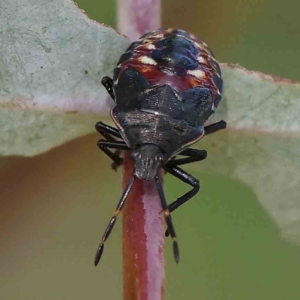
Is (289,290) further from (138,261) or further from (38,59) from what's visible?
(38,59)

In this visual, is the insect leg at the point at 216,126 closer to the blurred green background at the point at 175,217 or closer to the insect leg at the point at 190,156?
the insect leg at the point at 190,156

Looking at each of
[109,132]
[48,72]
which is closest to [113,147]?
[109,132]

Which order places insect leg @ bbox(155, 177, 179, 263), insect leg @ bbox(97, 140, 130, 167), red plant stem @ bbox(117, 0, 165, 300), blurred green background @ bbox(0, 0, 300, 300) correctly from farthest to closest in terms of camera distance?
blurred green background @ bbox(0, 0, 300, 300)
insect leg @ bbox(97, 140, 130, 167)
insect leg @ bbox(155, 177, 179, 263)
red plant stem @ bbox(117, 0, 165, 300)

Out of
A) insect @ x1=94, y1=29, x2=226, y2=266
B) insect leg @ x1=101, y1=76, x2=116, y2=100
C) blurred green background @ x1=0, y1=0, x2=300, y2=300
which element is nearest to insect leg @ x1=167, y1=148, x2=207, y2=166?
insect @ x1=94, y1=29, x2=226, y2=266

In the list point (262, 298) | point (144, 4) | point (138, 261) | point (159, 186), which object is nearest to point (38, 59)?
point (144, 4)

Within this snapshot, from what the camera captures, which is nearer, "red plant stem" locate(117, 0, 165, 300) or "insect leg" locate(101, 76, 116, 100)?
"red plant stem" locate(117, 0, 165, 300)

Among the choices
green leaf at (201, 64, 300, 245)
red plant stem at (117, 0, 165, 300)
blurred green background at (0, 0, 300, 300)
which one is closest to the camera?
red plant stem at (117, 0, 165, 300)

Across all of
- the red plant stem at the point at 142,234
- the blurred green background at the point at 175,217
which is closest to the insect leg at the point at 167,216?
the red plant stem at the point at 142,234

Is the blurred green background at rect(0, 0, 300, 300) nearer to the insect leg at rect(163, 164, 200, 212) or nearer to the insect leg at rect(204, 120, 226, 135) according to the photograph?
the insect leg at rect(163, 164, 200, 212)

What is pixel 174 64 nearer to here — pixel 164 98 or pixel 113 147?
pixel 164 98
